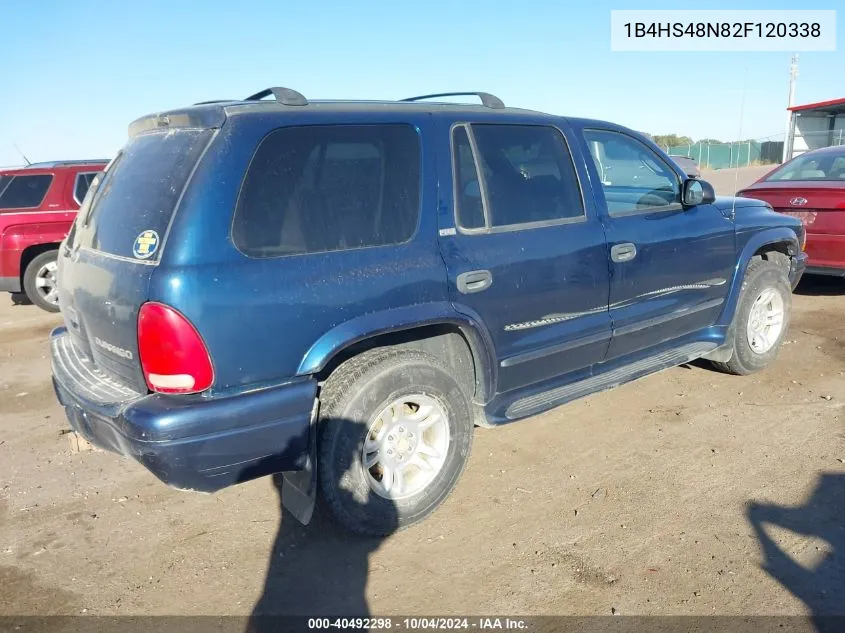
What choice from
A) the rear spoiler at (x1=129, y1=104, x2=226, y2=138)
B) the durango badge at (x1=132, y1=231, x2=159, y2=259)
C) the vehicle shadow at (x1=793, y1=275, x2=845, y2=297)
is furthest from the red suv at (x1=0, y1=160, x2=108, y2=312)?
the vehicle shadow at (x1=793, y1=275, x2=845, y2=297)

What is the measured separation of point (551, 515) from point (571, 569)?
1.40 ft

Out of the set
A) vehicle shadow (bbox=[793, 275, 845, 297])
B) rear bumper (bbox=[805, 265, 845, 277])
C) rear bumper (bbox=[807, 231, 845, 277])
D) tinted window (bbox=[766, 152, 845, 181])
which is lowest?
vehicle shadow (bbox=[793, 275, 845, 297])

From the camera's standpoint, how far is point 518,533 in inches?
124

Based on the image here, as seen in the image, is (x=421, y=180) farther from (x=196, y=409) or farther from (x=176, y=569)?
(x=176, y=569)

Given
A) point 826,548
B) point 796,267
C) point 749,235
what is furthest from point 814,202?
point 826,548

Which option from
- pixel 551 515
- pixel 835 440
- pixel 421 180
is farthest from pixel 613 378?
pixel 421 180

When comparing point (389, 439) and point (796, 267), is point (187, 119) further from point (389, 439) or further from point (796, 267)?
point (796, 267)

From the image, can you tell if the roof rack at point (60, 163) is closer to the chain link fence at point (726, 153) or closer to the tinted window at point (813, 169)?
the tinted window at point (813, 169)

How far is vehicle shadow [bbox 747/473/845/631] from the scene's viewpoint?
2609 millimetres

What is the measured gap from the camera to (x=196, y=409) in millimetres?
2562

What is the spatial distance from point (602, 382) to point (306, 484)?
6.11 feet

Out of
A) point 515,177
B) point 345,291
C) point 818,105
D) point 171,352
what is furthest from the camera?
point 818,105

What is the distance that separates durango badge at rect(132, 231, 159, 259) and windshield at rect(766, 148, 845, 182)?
698cm

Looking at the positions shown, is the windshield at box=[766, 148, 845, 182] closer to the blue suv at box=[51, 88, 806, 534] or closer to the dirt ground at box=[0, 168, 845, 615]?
the dirt ground at box=[0, 168, 845, 615]
